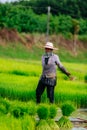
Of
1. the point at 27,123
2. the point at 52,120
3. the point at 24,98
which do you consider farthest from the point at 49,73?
the point at 27,123

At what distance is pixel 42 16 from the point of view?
2100 inches

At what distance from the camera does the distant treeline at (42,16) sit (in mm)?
47844

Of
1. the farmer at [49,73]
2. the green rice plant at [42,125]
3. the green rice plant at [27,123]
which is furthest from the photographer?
the farmer at [49,73]

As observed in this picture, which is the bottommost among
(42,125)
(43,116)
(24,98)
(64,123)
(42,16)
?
(42,16)

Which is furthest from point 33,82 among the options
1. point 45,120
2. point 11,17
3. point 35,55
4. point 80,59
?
point 11,17

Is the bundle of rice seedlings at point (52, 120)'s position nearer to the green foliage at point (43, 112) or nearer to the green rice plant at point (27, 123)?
the green foliage at point (43, 112)

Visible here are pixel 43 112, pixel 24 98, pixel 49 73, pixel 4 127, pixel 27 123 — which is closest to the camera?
pixel 4 127

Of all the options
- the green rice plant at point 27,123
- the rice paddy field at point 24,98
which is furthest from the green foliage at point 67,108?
the green rice plant at point 27,123

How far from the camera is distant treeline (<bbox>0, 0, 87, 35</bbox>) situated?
1884 inches

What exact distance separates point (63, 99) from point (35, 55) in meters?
29.3

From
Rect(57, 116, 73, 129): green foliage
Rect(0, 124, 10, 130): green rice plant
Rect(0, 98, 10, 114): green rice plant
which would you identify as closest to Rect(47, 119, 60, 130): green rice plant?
Rect(57, 116, 73, 129): green foliage

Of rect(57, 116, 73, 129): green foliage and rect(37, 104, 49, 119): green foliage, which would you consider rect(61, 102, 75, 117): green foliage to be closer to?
Result: rect(57, 116, 73, 129): green foliage

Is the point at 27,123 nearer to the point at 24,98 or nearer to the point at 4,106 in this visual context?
the point at 4,106

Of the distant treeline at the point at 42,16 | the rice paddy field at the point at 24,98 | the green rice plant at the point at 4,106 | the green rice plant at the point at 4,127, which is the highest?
the green rice plant at the point at 4,106
